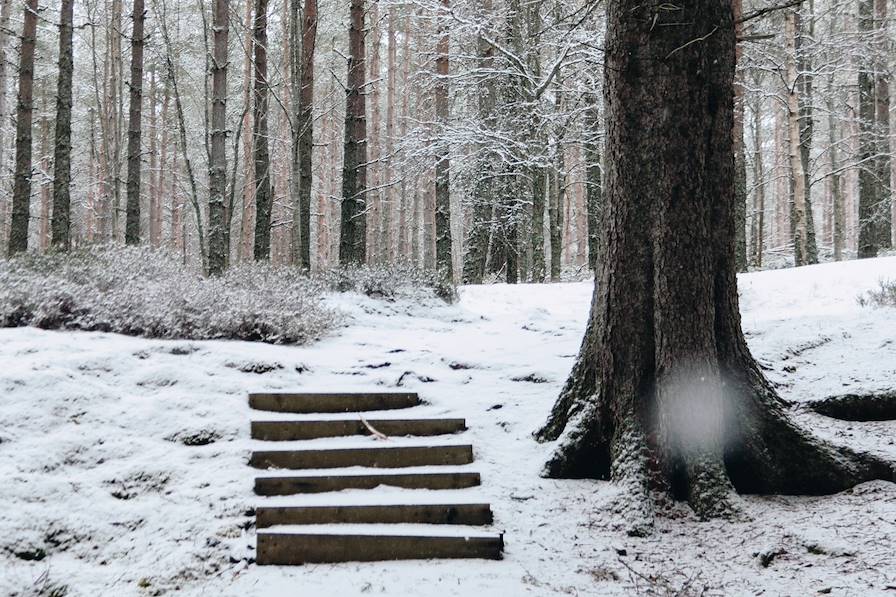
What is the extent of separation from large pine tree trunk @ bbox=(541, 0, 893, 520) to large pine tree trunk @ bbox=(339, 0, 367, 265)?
321 inches

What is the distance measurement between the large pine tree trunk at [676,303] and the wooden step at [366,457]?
75 cm

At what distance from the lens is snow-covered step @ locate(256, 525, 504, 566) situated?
3713 millimetres

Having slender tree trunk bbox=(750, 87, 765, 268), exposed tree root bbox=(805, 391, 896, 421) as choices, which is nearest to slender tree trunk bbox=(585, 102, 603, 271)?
slender tree trunk bbox=(750, 87, 765, 268)

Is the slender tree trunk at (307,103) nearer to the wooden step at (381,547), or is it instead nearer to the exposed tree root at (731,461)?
the exposed tree root at (731,461)

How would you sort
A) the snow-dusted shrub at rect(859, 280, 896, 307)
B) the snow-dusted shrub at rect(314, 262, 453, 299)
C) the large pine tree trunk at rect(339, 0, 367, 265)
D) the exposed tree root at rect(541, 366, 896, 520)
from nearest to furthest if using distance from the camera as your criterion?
1. the exposed tree root at rect(541, 366, 896, 520)
2. the snow-dusted shrub at rect(859, 280, 896, 307)
3. the snow-dusted shrub at rect(314, 262, 453, 299)
4. the large pine tree trunk at rect(339, 0, 367, 265)

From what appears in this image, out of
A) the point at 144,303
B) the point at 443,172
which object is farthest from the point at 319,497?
the point at 443,172

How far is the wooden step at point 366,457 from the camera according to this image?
14.9ft

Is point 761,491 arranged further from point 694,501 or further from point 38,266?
point 38,266

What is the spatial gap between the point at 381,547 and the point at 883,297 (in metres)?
6.72

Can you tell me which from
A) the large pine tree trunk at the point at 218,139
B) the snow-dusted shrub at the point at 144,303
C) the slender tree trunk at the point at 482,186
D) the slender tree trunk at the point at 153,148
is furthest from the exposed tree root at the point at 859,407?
the slender tree trunk at the point at 153,148

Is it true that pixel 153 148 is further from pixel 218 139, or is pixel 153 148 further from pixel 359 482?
pixel 359 482

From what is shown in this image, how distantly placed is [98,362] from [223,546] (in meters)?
2.44

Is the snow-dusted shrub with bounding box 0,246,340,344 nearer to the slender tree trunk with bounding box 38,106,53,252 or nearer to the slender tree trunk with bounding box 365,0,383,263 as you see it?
the slender tree trunk with bounding box 365,0,383,263

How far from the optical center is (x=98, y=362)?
17.3ft
